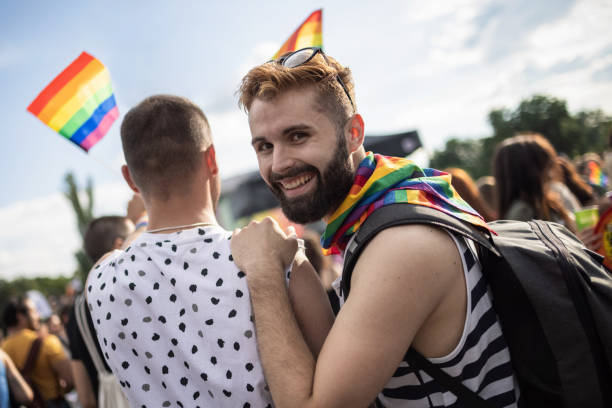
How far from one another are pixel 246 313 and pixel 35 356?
14.4ft

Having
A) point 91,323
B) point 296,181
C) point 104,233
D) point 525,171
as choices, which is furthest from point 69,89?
point 525,171

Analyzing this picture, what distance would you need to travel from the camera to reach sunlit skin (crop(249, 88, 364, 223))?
1.65 m

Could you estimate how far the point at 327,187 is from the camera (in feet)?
5.41

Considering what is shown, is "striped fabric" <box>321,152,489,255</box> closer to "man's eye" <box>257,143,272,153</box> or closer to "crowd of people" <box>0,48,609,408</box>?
"crowd of people" <box>0,48,609,408</box>

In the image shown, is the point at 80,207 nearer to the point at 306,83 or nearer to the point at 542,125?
the point at 306,83

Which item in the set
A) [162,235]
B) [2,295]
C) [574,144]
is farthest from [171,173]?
[2,295]

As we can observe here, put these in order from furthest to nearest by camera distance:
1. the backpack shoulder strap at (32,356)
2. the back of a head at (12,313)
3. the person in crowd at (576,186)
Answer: the back of a head at (12,313) < the backpack shoulder strap at (32,356) < the person in crowd at (576,186)

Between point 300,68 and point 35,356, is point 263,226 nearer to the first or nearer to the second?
point 300,68

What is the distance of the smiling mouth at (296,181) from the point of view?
170cm

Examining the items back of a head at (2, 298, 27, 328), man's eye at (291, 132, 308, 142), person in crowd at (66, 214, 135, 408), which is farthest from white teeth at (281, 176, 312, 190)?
back of a head at (2, 298, 27, 328)

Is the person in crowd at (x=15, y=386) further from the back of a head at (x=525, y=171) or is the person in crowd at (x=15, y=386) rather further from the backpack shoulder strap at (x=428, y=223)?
the back of a head at (x=525, y=171)

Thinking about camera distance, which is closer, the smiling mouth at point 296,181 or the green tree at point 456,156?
the smiling mouth at point 296,181

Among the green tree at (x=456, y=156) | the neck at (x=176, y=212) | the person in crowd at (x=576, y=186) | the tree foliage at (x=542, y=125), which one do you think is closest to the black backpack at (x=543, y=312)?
the neck at (x=176, y=212)

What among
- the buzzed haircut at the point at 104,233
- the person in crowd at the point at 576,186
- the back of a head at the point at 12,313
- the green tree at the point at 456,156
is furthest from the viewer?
the green tree at the point at 456,156
